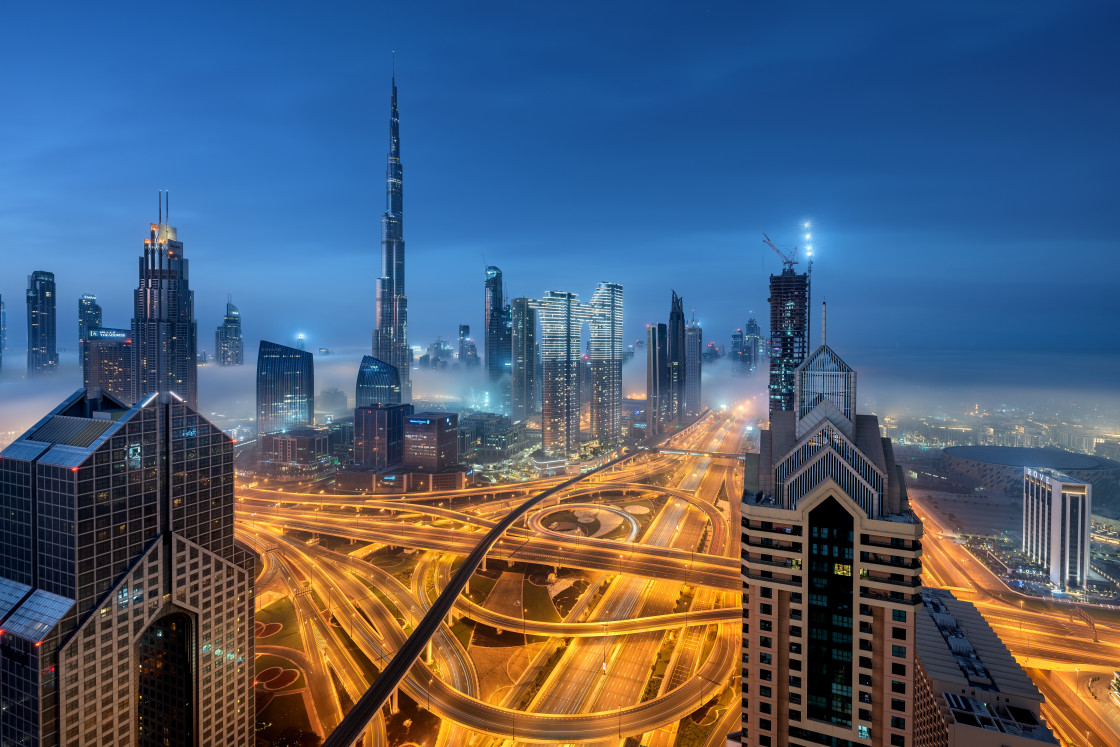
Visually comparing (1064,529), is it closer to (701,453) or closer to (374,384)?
(701,453)

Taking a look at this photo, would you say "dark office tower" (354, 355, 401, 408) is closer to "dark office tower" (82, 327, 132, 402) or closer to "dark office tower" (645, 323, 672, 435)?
"dark office tower" (82, 327, 132, 402)

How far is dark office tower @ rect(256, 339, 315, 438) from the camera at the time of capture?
17412 cm

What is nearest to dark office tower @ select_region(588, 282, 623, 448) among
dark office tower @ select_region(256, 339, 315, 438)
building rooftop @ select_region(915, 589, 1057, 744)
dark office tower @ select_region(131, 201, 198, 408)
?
dark office tower @ select_region(256, 339, 315, 438)

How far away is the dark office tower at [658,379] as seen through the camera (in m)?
191

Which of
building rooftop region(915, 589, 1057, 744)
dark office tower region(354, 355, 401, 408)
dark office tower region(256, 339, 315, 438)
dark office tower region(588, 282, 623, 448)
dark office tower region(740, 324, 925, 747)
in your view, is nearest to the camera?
dark office tower region(740, 324, 925, 747)

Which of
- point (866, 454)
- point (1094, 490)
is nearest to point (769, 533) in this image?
point (866, 454)

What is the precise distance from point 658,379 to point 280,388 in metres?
139

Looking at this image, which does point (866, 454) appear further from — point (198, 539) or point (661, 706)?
point (198, 539)

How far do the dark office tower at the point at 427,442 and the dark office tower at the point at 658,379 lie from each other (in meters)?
87.8

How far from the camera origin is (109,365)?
12169 centimetres

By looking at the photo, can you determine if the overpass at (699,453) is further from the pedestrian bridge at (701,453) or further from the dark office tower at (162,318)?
the dark office tower at (162,318)

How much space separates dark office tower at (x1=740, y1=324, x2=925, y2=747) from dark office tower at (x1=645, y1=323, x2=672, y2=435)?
159553 millimetres

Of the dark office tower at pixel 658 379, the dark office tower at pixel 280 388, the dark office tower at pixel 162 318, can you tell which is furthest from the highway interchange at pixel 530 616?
the dark office tower at pixel 658 379

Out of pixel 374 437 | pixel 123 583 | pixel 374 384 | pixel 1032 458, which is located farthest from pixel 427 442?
pixel 1032 458
